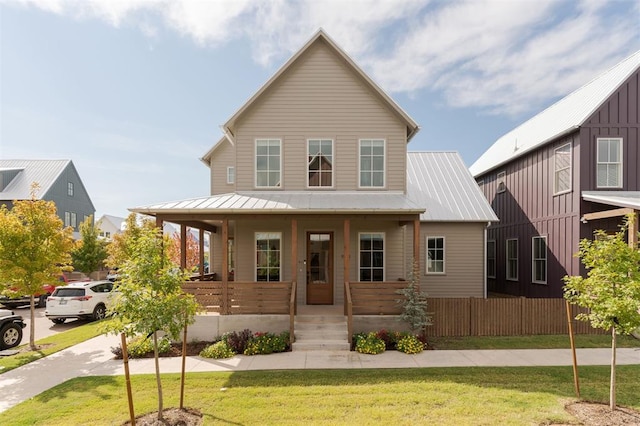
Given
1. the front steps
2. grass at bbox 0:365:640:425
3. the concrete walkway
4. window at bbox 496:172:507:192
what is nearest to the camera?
grass at bbox 0:365:640:425

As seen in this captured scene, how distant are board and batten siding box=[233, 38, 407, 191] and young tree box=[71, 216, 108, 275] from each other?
62.5 feet

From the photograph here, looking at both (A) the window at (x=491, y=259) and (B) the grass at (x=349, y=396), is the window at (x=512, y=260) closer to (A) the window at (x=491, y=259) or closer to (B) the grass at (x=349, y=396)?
(A) the window at (x=491, y=259)

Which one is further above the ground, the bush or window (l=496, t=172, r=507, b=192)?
window (l=496, t=172, r=507, b=192)

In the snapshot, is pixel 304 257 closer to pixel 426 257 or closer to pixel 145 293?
pixel 426 257

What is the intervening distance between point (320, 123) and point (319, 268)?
553 cm

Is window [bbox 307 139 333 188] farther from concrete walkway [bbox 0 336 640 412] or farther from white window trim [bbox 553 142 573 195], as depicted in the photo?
white window trim [bbox 553 142 573 195]

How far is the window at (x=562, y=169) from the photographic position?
1310 cm

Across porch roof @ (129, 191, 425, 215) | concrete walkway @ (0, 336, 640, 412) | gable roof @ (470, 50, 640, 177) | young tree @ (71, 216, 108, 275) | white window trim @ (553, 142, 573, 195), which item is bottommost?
concrete walkway @ (0, 336, 640, 412)

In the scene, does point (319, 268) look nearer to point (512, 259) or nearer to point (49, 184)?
point (512, 259)

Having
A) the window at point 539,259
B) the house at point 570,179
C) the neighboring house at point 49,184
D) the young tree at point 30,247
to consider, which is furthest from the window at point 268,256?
the neighboring house at point 49,184

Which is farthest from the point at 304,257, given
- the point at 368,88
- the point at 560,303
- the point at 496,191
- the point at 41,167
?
the point at 41,167

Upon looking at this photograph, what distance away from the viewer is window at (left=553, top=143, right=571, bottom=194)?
13.1 meters

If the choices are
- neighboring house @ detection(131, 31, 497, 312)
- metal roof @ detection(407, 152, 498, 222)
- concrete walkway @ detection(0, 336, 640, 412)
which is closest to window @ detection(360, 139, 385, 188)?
neighboring house @ detection(131, 31, 497, 312)

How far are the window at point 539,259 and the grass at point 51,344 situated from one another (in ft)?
54.5
